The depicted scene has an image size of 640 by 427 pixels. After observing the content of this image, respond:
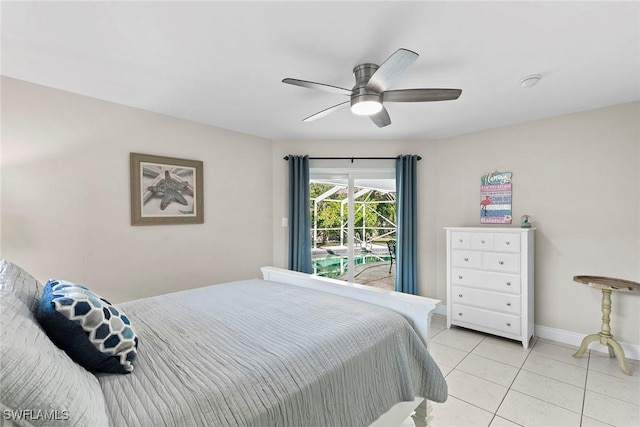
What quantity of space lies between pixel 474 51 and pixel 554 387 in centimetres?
249

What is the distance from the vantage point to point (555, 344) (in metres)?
2.97

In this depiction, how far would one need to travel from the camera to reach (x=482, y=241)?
3154mm

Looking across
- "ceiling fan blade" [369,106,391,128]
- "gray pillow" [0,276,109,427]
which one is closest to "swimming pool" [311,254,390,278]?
"ceiling fan blade" [369,106,391,128]

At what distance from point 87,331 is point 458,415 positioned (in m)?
2.16

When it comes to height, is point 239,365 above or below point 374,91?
below

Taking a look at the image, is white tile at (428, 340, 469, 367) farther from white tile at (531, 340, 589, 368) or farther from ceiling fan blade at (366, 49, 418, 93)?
ceiling fan blade at (366, 49, 418, 93)

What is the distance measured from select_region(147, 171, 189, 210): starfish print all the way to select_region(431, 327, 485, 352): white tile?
3095 millimetres

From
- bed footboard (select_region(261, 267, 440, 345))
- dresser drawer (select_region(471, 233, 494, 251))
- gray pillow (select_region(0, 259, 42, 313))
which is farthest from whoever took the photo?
dresser drawer (select_region(471, 233, 494, 251))

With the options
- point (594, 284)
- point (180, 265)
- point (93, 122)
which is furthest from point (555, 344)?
point (93, 122)

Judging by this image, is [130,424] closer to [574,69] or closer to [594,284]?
[574,69]

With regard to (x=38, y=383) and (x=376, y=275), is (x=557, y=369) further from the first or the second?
(x=38, y=383)

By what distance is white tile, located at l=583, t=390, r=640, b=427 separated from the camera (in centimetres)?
185

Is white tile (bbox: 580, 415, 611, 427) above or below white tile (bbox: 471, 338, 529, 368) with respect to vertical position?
above

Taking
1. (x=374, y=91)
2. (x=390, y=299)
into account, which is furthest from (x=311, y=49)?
(x=390, y=299)
